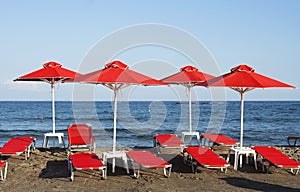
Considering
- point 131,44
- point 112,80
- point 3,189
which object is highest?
point 131,44

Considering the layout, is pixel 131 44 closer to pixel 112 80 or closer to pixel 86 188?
pixel 112 80

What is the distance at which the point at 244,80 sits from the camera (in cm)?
768

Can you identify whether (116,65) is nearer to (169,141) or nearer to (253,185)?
(169,141)

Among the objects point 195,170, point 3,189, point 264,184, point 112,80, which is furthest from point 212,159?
point 3,189


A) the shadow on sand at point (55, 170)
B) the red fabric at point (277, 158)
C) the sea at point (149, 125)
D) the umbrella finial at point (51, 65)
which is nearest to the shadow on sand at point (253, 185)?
the red fabric at point (277, 158)

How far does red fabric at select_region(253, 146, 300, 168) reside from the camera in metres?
7.09

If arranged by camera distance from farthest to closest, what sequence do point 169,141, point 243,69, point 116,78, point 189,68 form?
point 189,68
point 169,141
point 243,69
point 116,78

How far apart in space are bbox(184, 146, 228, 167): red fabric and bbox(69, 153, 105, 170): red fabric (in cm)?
187

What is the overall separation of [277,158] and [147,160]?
8.52ft

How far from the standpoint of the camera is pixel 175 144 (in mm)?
9039

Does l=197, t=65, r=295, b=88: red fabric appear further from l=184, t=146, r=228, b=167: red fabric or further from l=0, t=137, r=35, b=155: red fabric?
l=0, t=137, r=35, b=155: red fabric

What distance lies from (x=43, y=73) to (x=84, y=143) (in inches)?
81.0

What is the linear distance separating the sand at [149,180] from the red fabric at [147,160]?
302 millimetres

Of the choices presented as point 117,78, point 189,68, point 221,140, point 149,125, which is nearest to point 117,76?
point 117,78
